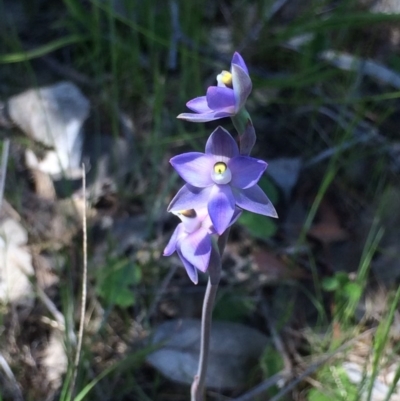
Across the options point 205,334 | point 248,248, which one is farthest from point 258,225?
point 205,334

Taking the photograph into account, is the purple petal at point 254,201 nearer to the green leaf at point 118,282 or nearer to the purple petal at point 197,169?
the purple petal at point 197,169

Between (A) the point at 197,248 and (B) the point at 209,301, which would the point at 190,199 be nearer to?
(A) the point at 197,248

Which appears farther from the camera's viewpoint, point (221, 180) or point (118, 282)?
point (118, 282)

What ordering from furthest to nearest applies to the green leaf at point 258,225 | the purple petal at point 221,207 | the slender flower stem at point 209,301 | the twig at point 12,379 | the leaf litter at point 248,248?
the green leaf at point 258,225 → the leaf litter at point 248,248 → the twig at point 12,379 → the slender flower stem at point 209,301 → the purple petal at point 221,207

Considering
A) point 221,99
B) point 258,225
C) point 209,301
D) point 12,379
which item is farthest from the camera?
point 258,225

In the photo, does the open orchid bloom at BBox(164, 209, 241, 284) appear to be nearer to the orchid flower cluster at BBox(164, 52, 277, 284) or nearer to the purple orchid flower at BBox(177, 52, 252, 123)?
the orchid flower cluster at BBox(164, 52, 277, 284)

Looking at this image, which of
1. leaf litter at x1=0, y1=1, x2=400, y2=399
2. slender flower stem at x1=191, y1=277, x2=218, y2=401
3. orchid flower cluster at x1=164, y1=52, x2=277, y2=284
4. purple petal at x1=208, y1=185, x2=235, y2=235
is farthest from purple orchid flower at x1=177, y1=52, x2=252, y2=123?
leaf litter at x1=0, y1=1, x2=400, y2=399

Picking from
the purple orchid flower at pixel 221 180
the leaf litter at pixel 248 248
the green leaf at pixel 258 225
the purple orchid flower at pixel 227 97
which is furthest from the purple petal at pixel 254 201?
the green leaf at pixel 258 225
